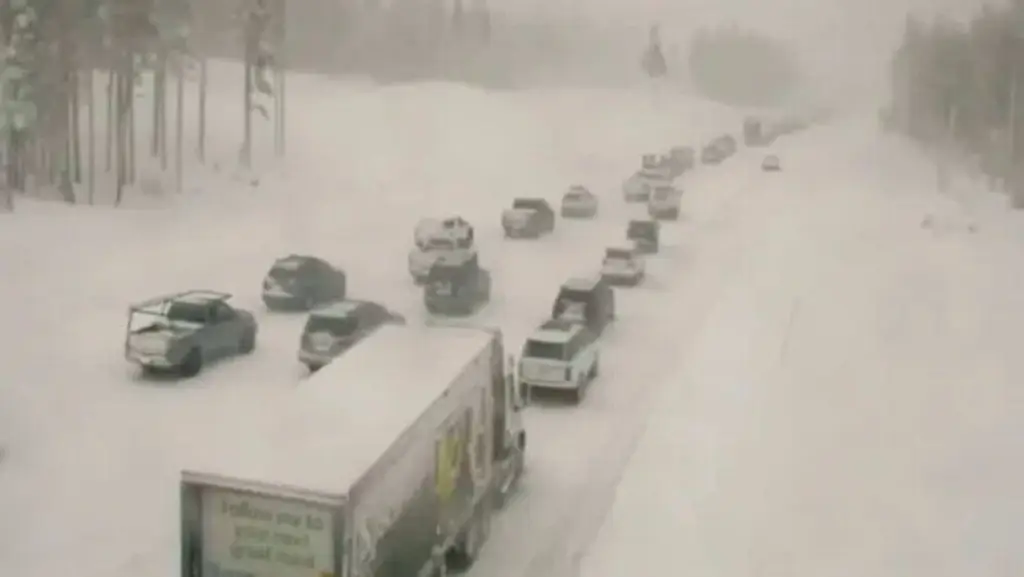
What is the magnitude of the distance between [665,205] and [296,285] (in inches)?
927

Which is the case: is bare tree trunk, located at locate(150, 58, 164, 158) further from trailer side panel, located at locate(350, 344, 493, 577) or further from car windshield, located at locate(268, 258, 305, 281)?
trailer side panel, located at locate(350, 344, 493, 577)

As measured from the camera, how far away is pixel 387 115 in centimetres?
7619

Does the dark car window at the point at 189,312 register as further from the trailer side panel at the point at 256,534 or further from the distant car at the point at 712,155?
the distant car at the point at 712,155

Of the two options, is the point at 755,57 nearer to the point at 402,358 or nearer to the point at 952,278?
the point at 952,278

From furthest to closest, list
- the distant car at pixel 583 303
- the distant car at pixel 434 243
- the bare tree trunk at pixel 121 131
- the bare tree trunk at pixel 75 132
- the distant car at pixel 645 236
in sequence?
the bare tree trunk at pixel 75 132, the bare tree trunk at pixel 121 131, the distant car at pixel 645 236, the distant car at pixel 434 243, the distant car at pixel 583 303

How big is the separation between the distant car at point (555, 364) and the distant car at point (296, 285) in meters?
8.82

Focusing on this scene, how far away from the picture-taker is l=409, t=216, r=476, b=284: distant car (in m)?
35.3

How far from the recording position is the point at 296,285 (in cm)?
3105

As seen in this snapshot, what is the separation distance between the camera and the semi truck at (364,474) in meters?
11.9

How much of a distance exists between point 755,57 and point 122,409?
137m

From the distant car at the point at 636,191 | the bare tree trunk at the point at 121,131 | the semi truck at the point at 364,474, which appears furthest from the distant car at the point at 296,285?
the distant car at the point at 636,191

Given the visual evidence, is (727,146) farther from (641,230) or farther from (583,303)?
(583,303)

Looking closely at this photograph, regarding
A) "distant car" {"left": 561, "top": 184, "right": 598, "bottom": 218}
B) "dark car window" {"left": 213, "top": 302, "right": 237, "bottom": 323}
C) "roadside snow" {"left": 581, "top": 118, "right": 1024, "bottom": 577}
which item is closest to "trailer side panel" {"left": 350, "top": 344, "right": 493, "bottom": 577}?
"roadside snow" {"left": 581, "top": 118, "right": 1024, "bottom": 577}

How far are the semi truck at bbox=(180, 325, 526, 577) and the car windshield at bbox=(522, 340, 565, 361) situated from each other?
21.0 feet
